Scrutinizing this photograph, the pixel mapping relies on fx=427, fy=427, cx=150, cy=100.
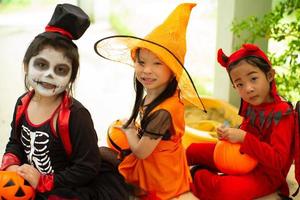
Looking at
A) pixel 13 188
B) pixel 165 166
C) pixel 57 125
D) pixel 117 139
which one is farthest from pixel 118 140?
pixel 13 188

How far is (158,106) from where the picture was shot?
4.91 ft

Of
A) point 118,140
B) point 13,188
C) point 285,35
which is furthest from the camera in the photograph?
point 285,35

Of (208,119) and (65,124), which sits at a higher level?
(65,124)

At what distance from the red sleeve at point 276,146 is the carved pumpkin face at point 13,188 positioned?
2.54ft

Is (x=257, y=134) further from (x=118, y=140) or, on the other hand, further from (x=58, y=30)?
(x=58, y=30)

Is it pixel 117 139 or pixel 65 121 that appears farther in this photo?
pixel 117 139

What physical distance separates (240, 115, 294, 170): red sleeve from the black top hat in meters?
0.71

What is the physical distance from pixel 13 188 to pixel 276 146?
2.96 ft

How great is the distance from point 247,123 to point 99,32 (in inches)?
97.1

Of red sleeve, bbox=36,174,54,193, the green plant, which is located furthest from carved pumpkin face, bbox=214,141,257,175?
red sleeve, bbox=36,174,54,193

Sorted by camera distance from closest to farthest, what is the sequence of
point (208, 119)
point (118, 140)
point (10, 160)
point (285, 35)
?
point (10, 160)
point (118, 140)
point (285, 35)
point (208, 119)

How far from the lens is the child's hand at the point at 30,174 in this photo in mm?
1357

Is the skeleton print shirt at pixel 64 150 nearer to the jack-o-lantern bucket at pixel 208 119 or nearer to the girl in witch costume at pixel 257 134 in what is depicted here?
the girl in witch costume at pixel 257 134

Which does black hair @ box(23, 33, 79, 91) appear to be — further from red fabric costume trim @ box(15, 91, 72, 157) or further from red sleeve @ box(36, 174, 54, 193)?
red sleeve @ box(36, 174, 54, 193)
